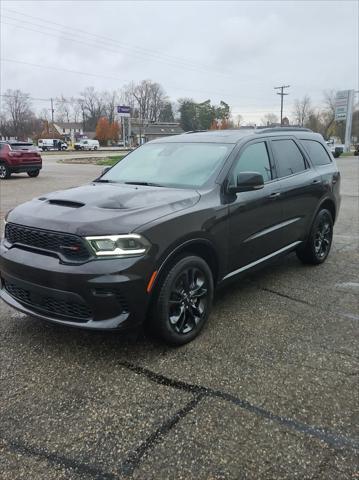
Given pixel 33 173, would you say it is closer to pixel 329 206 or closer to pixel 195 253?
pixel 329 206

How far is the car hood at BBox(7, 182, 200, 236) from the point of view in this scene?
312cm

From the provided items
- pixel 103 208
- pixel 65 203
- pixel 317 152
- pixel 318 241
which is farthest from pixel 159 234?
pixel 317 152

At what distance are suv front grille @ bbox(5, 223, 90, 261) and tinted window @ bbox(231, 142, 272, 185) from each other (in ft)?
5.44

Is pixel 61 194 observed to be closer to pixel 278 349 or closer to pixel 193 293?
pixel 193 293

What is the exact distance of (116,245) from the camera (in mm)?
3070

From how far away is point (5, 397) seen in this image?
2.89m

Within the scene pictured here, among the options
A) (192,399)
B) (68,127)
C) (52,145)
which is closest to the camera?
(192,399)

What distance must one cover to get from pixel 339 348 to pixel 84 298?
2.12 m

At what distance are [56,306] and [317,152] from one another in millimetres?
4217

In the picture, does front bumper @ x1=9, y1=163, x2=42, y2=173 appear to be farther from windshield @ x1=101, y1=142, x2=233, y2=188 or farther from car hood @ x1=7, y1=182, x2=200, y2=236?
car hood @ x1=7, y1=182, x2=200, y2=236

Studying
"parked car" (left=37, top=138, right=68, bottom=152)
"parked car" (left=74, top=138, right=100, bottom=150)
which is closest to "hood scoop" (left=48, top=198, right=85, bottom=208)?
"parked car" (left=74, top=138, right=100, bottom=150)

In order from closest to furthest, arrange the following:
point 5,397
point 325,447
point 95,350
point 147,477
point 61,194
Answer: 1. point 147,477
2. point 325,447
3. point 5,397
4. point 95,350
5. point 61,194

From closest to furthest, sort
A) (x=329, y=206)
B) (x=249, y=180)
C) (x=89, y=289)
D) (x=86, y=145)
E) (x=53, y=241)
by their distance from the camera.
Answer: (x=89, y=289) → (x=53, y=241) → (x=249, y=180) → (x=329, y=206) → (x=86, y=145)

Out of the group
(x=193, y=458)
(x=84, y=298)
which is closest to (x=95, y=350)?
(x=84, y=298)
